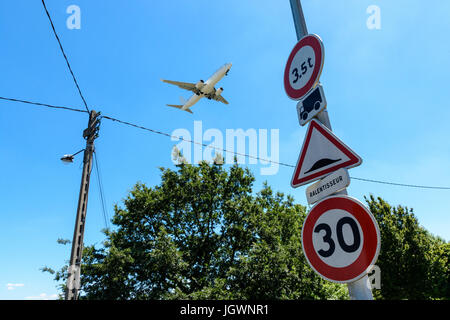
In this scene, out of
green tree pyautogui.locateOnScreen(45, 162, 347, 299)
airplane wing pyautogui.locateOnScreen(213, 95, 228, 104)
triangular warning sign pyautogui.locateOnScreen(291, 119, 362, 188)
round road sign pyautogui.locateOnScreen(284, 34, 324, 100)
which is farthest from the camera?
airplane wing pyautogui.locateOnScreen(213, 95, 228, 104)

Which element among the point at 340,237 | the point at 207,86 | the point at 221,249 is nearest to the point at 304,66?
the point at 340,237

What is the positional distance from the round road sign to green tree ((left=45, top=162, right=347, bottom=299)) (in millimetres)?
15276

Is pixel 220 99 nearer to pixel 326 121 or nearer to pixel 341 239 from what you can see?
pixel 326 121

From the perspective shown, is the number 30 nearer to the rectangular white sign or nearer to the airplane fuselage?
the rectangular white sign

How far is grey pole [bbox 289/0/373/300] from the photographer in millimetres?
1928

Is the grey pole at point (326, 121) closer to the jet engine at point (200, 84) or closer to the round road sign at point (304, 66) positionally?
the round road sign at point (304, 66)

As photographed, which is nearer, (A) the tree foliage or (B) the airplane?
(A) the tree foliage

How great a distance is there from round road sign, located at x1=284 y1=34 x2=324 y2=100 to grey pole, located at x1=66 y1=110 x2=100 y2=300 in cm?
794

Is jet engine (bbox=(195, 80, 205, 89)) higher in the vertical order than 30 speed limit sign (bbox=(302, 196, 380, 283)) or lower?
higher

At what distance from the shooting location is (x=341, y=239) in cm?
196

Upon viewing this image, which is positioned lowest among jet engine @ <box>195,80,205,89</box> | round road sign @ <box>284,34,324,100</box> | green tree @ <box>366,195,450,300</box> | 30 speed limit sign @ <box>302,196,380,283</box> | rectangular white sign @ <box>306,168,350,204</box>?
green tree @ <box>366,195,450,300</box>

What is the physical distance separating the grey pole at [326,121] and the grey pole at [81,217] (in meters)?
8.12

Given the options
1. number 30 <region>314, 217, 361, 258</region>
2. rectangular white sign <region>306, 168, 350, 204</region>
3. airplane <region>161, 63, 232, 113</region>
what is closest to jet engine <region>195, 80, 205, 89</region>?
airplane <region>161, 63, 232, 113</region>

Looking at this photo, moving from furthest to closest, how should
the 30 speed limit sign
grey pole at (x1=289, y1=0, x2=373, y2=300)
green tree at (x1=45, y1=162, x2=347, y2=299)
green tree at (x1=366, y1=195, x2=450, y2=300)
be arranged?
green tree at (x1=366, y1=195, x2=450, y2=300) < green tree at (x1=45, y1=162, x2=347, y2=299) < grey pole at (x1=289, y1=0, x2=373, y2=300) < the 30 speed limit sign
